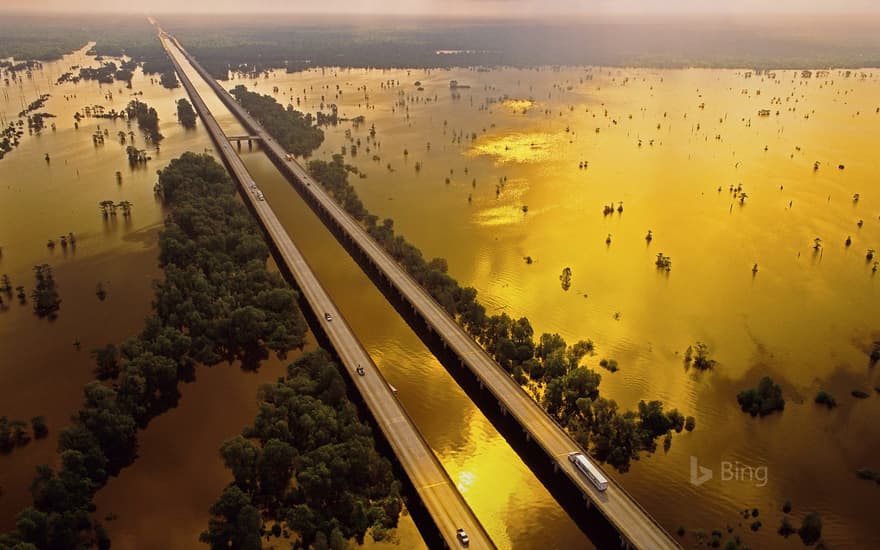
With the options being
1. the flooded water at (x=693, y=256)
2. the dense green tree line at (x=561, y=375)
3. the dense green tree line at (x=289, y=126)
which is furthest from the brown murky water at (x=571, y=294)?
the dense green tree line at (x=289, y=126)

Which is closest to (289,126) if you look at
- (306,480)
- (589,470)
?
(306,480)

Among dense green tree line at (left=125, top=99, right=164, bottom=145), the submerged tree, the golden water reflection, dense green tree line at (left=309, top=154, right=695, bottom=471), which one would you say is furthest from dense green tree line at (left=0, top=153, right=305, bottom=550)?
the golden water reflection

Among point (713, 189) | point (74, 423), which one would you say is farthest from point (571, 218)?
point (74, 423)

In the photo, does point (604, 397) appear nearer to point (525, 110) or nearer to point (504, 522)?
point (504, 522)

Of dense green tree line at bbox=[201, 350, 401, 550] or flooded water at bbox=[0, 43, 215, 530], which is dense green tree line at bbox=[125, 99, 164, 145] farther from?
dense green tree line at bbox=[201, 350, 401, 550]

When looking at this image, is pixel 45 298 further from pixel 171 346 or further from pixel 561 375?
pixel 561 375

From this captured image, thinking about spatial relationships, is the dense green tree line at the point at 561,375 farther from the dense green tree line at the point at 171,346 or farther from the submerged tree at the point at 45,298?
the submerged tree at the point at 45,298

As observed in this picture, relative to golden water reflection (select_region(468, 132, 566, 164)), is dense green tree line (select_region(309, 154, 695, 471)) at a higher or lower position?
lower
